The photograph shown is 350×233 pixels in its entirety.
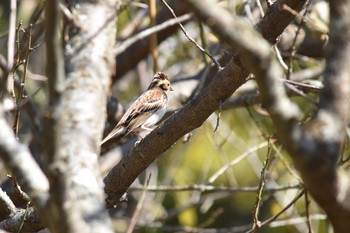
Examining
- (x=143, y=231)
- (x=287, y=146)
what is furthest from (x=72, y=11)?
(x=143, y=231)

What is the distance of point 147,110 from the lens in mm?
6613

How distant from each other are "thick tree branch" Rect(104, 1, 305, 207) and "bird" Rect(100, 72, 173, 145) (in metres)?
2.02

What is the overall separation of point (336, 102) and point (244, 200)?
6.83 m

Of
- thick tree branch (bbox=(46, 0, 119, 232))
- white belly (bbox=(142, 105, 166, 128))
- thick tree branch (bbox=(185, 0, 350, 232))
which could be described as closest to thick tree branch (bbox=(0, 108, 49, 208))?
thick tree branch (bbox=(46, 0, 119, 232))

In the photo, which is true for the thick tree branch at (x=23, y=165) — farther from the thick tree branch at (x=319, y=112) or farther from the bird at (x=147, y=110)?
the bird at (x=147, y=110)

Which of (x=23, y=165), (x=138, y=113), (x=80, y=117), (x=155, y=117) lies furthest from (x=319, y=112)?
(x=138, y=113)

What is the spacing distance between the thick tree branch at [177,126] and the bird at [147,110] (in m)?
2.02

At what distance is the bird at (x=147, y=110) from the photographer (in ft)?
20.3

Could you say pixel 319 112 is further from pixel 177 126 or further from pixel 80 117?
pixel 177 126

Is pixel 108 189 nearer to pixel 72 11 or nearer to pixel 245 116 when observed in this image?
pixel 72 11

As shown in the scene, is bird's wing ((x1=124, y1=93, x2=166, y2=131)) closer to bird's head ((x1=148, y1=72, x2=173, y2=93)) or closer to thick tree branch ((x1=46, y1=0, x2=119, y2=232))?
bird's head ((x1=148, y1=72, x2=173, y2=93))

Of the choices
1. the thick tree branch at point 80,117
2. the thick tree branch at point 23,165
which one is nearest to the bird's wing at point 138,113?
the thick tree branch at point 80,117

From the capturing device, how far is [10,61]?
9.76 ft

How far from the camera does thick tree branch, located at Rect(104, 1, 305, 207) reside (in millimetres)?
3416
